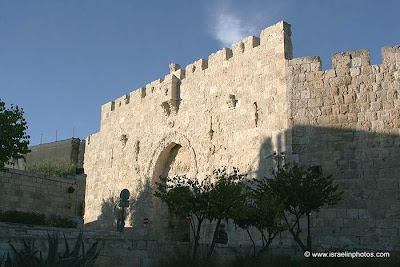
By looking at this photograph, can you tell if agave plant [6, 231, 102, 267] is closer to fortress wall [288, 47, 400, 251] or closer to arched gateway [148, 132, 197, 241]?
fortress wall [288, 47, 400, 251]

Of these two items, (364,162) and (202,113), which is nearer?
(364,162)

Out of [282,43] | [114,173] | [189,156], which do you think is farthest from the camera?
[114,173]

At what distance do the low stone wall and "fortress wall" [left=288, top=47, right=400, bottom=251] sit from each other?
12.9 metres

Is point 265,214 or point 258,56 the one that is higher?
point 258,56

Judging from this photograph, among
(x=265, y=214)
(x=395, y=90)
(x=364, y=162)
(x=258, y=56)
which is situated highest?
(x=258, y=56)

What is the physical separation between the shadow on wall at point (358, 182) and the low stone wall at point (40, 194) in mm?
12846

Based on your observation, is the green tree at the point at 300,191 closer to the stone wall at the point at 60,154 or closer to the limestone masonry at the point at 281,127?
the limestone masonry at the point at 281,127

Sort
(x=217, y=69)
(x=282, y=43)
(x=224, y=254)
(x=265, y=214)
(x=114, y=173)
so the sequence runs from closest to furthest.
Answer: (x=265, y=214)
(x=224, y=254)
(x=282, y=43)
(x=217, y=69)
(x=114, y=173)

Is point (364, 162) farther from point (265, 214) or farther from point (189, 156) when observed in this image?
point (189, 156)

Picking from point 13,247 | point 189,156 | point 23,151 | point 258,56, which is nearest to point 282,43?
point 258,56

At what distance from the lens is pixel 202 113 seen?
54.8 feet

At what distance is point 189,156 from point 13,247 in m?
10.5

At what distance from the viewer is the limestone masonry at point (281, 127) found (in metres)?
12.2


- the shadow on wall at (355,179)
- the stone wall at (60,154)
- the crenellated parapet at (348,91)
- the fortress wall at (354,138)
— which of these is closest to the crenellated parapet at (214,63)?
the crenellated parapet at (348,91)
